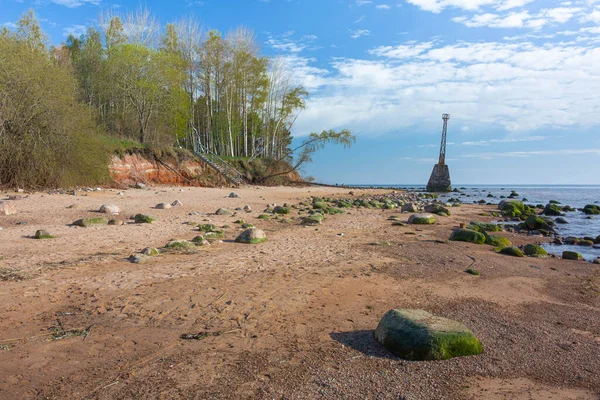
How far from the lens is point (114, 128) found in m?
29.0

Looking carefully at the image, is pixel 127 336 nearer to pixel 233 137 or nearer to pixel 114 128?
pixel 114 128

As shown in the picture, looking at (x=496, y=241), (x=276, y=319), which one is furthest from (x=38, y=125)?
(x=496, y=241)

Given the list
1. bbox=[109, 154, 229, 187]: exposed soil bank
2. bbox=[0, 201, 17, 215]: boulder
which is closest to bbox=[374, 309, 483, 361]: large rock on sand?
bbox=[0, 201, 17, 215]: boulder

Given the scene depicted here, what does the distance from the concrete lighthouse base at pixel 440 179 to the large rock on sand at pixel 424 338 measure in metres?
49.7

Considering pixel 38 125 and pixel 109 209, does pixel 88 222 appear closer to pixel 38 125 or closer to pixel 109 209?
pixel 109 209

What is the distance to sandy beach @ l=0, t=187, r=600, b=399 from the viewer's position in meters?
2.99

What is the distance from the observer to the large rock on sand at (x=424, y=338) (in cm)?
338

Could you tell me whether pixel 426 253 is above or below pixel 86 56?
below

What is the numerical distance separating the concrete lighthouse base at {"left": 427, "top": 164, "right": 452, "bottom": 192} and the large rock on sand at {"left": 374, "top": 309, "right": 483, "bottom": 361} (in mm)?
49697

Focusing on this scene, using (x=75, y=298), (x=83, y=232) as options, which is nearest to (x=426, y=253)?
(x=75, y=298)

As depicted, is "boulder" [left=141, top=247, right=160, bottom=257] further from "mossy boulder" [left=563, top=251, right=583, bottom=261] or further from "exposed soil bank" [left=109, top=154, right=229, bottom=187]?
"exposed soil bank" [left=109, top=154, right=229, bottom=187]

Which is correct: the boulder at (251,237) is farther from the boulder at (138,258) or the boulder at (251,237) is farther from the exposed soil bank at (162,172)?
the exposed soil bank at (162,172)

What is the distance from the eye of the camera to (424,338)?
3.41m

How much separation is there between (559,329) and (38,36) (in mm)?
Result: 35150
